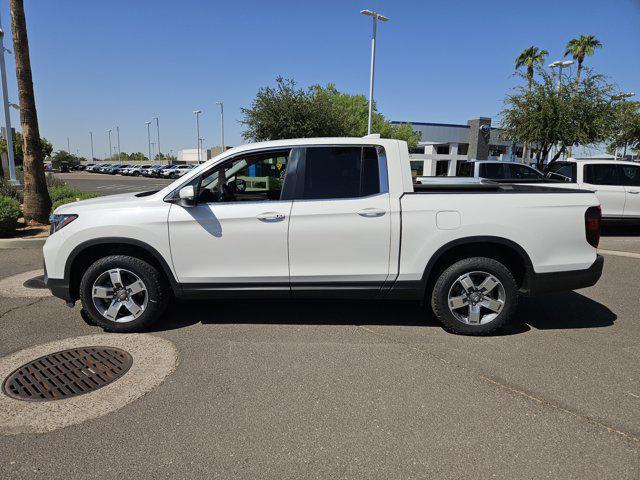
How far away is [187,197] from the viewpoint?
416 cm

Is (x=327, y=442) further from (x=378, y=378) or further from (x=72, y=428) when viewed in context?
(x=72, y=428)

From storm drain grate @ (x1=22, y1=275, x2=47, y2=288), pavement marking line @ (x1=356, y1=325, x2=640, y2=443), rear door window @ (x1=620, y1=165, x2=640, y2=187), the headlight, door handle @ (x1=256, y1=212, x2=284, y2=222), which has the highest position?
rear door window @ (x1=620, y1=165, x2=640, y2=187)

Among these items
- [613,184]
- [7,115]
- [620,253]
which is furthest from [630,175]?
[7,115]

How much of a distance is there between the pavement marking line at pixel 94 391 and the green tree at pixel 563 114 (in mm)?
18089

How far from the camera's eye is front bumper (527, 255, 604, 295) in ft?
14.2

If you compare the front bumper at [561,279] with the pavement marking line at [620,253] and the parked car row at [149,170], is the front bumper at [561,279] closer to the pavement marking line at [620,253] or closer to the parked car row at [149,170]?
the pavement marking line at [620,253]

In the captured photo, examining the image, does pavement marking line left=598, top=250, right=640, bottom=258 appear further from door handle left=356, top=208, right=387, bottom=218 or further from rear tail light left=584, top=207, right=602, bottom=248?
door handle left=356, top=208, right=387, bottom=218

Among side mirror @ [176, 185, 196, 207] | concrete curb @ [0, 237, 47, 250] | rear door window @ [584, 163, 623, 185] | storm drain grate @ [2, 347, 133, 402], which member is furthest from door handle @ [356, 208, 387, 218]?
rear door window @ [584, 163, 623, 185]

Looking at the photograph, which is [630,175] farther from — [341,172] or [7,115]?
[7,115]

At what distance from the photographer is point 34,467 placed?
8.44 ft

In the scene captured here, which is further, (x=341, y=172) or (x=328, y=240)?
(x=341, y=172)

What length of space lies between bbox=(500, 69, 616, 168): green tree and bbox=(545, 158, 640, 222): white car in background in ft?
26.0

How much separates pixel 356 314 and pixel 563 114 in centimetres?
1652

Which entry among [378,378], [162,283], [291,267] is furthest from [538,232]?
[162,283]
